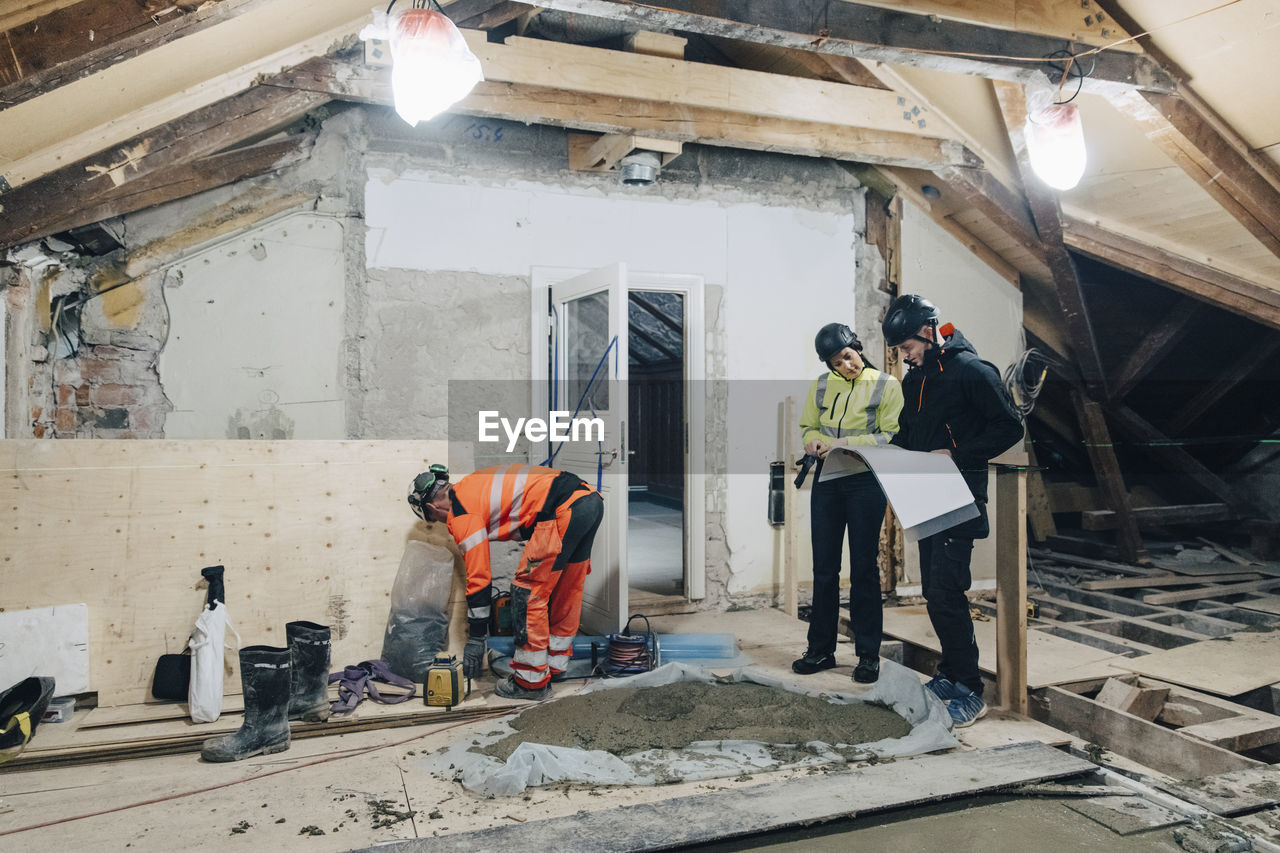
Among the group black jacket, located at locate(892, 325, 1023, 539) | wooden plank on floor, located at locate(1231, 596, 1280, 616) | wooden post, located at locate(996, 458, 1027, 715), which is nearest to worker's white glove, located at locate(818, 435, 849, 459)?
black jacket, located at locate(892, 325, 1023, 539)

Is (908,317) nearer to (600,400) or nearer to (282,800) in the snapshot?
(600,400)

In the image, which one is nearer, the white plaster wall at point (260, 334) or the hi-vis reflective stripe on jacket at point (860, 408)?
the hi-vis reflective stripe on jacket at point (860, 408)

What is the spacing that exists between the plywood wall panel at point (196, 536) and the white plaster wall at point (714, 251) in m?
1.27

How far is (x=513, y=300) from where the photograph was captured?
14.8 ft

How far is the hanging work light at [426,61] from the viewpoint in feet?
8.60

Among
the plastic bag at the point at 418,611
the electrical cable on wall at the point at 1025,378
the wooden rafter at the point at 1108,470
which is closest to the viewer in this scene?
the plastic bag at the point at 418,611

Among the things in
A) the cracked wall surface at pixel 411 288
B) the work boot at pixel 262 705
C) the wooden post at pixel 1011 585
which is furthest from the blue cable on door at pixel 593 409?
the wooden post at pixel 1011 585

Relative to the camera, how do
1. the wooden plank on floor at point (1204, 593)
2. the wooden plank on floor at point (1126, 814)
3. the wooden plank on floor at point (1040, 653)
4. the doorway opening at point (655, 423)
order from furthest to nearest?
the doorway opening at point (655, 423)
the wooden plank on floor at point (1204, 593)
the wooden plank on floor at point (1040, 653)
the wooden plank on floor at point (1126, 814)

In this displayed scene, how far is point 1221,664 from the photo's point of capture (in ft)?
12.5

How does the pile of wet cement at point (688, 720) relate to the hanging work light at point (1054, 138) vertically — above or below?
below

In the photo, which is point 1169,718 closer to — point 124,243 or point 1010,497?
point 1010,497

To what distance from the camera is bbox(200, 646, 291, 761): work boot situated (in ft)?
9.18

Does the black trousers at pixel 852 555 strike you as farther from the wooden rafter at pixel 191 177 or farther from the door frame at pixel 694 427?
the wooden rafter at pixel 191 177

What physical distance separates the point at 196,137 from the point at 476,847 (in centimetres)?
295
